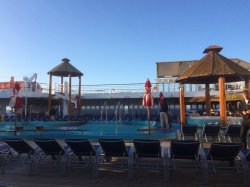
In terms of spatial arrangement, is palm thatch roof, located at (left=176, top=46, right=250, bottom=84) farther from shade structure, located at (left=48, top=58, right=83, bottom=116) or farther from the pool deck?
shade structure, located at (left=48, top=58, right=83, bottom=116)

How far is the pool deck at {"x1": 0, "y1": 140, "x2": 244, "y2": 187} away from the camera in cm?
407

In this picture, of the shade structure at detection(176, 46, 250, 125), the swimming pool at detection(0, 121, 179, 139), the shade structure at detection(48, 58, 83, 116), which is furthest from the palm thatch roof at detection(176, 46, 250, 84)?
the shade structure at detection(48, 58, 83, 116)

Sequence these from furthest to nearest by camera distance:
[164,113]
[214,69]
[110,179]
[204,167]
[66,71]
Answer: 1. [66,71]
2. [214,69]
3. [164,113]
4. [110,179]
5. [204,167]

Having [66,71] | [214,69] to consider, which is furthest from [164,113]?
[66,71]

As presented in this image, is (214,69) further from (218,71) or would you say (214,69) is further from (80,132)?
(80,132)

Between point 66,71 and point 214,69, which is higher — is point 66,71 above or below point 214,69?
A: above

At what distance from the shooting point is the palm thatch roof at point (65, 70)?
19.8 metres

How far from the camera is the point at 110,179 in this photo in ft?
14.4

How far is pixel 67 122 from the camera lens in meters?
16.1

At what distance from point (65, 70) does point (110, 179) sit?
54.0 feet

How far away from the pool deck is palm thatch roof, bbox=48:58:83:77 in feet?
50.6

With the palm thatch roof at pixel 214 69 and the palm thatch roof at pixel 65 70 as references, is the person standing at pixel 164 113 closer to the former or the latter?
the palm thatch roof at pixel 214 69

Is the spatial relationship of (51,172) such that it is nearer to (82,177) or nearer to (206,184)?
(82,177)

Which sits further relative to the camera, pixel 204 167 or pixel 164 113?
pixel 164 113
